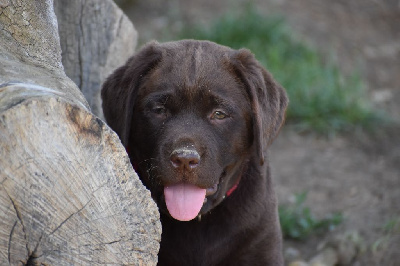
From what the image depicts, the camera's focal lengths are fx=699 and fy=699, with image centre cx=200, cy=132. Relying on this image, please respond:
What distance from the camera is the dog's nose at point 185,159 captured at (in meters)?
3.49

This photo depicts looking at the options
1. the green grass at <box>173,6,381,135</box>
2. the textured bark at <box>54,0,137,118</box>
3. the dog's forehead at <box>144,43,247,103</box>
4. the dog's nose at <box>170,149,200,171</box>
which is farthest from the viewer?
the green grass at <box>173,6,381,135</box>

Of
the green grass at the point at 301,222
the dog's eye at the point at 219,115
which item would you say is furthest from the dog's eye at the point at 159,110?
the green grass at the point at 301,222

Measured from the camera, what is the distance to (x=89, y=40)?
15.2 feet

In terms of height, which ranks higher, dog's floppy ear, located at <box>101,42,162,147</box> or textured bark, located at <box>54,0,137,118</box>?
textured bark, located at <box>54,0,137,118</box>

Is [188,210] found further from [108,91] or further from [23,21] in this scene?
[23,21]

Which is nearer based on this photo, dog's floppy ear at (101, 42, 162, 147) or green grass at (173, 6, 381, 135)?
dog's floppy ear at (101, 42, 162, 147)

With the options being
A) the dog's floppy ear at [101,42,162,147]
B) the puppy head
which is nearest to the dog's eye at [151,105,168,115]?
the puppy head

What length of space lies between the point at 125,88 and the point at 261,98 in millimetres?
777

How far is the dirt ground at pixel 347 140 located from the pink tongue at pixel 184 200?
191cm

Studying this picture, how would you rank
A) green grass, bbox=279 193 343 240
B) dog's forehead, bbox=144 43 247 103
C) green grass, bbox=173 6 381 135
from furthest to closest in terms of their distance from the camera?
green grass, bbox=173 6 381 135 → green grass, bbox=279 193 343 240 → dog's forehead, bbox=144 43 247 103

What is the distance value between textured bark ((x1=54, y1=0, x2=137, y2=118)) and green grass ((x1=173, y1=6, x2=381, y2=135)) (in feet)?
9.26

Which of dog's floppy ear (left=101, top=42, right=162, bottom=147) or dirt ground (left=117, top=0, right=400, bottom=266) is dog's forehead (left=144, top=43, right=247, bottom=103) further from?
dirt ground (left=117, top=0, right=400, bottom=266)

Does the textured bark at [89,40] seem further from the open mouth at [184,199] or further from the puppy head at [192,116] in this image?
the open mouth at [184,199]

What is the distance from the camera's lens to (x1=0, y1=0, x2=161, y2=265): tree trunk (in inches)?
99.5
